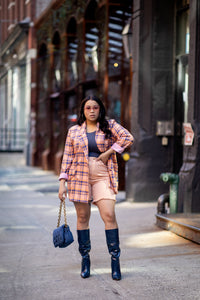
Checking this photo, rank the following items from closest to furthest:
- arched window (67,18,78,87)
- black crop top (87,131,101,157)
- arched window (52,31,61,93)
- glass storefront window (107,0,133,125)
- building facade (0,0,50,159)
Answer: black crop top (87,131,101,157), glass storefront window (107,0,133,125), arched window (67,18,78,87), arched window (52,31,61,93), building facade (0,0,50,159)

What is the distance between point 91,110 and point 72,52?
12.9 m

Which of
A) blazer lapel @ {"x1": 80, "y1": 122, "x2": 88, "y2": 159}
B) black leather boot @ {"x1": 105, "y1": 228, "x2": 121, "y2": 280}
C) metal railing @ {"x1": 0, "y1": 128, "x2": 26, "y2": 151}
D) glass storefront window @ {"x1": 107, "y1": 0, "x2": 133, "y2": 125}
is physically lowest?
black leather boot @ {"x1": 105, "y1": 228, "x2": 121, "y2": 280}

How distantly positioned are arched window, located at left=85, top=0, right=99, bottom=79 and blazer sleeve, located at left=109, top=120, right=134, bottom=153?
377 inches

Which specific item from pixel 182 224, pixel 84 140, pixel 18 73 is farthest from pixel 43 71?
pixel 84 140

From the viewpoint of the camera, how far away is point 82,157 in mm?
4855

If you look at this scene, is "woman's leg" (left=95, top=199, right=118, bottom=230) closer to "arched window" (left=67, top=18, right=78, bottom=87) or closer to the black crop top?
the black crop top

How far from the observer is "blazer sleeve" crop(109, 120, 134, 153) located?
4.84 metres

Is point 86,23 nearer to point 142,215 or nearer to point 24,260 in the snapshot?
point 142,215

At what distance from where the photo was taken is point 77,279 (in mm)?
4895

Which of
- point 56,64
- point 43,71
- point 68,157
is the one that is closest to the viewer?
point 68,157

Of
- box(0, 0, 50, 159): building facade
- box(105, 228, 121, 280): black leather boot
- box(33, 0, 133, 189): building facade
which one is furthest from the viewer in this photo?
box(0, 0, 50, 159): building facade

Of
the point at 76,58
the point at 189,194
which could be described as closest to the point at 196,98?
the point at 189,194

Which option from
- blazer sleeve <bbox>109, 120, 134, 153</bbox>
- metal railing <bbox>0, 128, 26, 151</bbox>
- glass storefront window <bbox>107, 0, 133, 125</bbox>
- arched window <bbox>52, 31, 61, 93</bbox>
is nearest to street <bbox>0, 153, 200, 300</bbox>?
blazer sleeve <bbox>109, 120, 134, 153</bbox>

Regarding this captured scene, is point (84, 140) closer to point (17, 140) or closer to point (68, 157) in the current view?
point (68, 157)
